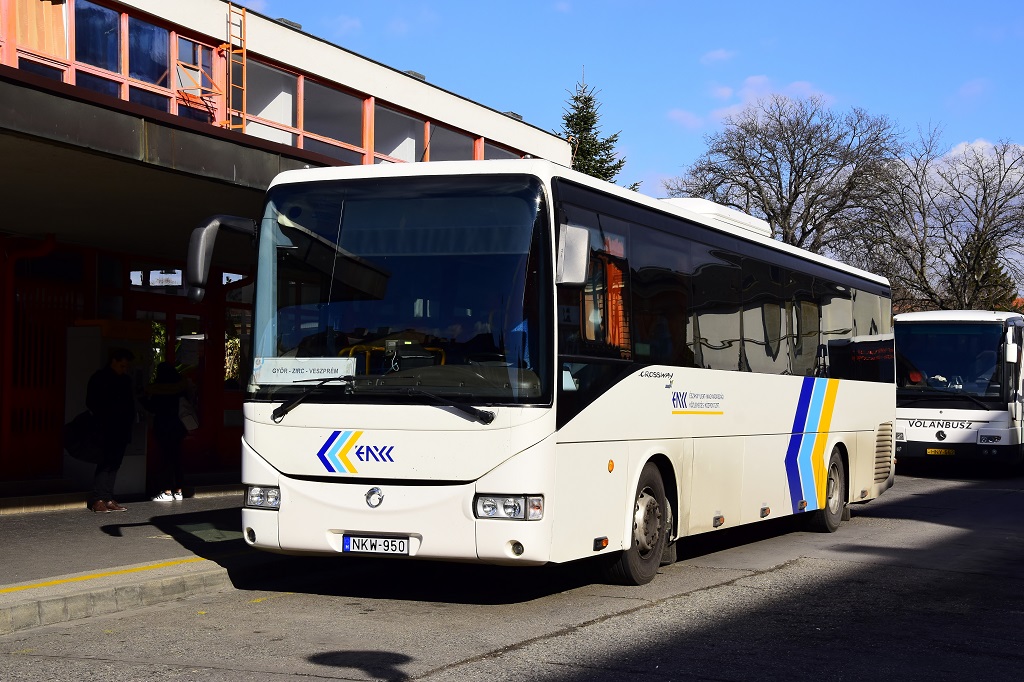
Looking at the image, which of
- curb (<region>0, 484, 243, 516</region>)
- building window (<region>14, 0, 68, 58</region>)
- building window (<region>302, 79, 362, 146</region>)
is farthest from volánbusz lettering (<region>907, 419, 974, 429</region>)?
building window (<region>14, 0, 68, 58</region>)

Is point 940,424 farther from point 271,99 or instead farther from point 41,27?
point 41,27

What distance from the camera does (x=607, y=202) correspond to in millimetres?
9539

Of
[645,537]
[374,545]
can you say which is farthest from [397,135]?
[374,545]

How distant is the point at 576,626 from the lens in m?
8.04

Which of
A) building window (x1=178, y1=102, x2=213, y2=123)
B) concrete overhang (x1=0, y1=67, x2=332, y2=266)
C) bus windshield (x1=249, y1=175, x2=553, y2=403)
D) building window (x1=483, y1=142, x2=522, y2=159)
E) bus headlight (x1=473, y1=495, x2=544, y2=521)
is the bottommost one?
bus headlight (x1=473, y1=495, x2=544, y2=521)

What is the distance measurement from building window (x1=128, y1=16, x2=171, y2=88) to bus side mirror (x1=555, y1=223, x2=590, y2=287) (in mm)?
13451

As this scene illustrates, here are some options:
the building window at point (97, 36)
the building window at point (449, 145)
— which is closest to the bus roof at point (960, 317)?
the building window at point (449, 145)

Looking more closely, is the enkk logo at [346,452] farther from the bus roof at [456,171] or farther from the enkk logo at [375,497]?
the bus roof at [456,171]

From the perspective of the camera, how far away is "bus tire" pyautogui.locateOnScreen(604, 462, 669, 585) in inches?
377

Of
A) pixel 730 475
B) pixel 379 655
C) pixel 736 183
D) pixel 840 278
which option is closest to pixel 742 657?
pixel 379 655

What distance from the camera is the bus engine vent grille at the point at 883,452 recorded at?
16406 millimetres

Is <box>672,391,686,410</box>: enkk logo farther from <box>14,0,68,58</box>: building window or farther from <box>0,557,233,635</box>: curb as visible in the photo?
<box>14,0,68,58</box>: building window

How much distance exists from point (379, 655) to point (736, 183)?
5661 centimetres

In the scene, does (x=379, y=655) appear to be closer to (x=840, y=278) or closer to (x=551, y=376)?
(x=551, y=376)
